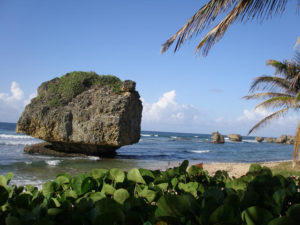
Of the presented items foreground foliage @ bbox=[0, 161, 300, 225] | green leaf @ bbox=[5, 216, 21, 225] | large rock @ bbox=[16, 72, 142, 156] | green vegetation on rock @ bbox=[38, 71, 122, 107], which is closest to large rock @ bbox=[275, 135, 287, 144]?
large rock @ bbox=[16, 72, 142, 156]

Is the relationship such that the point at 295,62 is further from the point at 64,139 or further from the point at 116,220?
the point at 64,139

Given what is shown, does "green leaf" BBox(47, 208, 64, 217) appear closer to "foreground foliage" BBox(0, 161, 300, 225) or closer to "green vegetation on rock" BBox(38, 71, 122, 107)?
"foreground foliage" BBox(0, 161, 300, 225)

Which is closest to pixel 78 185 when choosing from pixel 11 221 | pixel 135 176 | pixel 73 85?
pixel 135 176

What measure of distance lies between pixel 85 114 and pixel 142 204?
52.2 feet

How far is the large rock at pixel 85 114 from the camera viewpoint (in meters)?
15.6

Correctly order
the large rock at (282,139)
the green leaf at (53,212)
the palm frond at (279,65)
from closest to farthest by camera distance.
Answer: the green leaf at (53,212) < the palm frond at (279,65) < the large rock at (282,139)

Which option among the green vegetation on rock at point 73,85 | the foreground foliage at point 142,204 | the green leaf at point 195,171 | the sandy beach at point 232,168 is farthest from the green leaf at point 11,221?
the green vegetation on rock at point 73,85

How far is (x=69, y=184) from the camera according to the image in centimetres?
128

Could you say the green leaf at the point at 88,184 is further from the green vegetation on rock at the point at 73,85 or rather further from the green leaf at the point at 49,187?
the green vegetation on rock at the point at 73,85

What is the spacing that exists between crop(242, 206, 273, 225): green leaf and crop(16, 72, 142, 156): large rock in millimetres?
14610

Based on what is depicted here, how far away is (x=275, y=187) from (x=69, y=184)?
1017mm

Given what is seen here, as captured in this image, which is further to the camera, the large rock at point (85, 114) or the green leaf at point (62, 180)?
the large rock at point (85, 114)

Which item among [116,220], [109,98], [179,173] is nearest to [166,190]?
[179,173]

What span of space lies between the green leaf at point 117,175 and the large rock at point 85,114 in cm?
1401
